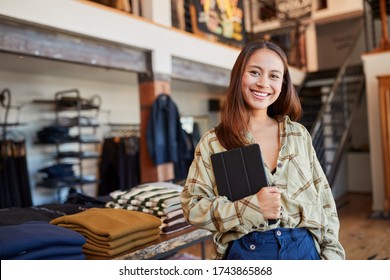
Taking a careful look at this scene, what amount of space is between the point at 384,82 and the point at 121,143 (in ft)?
11.6

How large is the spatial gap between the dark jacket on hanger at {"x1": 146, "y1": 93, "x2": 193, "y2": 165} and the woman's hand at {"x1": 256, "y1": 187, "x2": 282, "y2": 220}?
307cm

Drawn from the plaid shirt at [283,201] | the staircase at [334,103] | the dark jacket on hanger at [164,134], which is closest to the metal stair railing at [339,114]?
the staircase at [334,103]

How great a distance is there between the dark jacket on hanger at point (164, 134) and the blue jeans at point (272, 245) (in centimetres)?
299

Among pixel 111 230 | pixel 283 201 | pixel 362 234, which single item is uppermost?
pixel 283 201

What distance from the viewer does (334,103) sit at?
6.03 m

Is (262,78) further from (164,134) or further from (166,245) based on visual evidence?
(164,134)

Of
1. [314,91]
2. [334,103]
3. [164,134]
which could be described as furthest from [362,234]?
[314,91]

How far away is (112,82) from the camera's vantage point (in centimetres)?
582

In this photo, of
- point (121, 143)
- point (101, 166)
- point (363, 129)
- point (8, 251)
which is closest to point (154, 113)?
point (121, 143)

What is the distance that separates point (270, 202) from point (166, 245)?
0.77 metres

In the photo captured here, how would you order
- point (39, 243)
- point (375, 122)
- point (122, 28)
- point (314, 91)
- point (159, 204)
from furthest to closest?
Answer: point (314, 91) → point (375, 122) → point (122, 28) → point (159, 204) → point (39, 243)

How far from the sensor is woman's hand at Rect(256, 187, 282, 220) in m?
0.87

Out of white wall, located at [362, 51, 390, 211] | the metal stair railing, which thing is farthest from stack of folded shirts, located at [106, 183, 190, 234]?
white wall, located at [362, 51, 390, 211]

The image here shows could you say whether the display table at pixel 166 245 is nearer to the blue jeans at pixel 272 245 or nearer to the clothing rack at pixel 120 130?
the blue jeans at pixel 272 245
